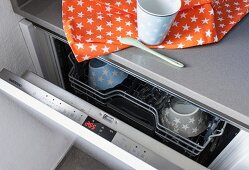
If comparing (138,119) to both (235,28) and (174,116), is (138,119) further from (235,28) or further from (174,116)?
(235,28)

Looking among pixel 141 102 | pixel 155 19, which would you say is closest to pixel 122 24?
pixel 155 19

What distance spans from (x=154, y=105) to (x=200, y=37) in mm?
290

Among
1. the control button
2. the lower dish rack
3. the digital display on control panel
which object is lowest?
the lower dish rack

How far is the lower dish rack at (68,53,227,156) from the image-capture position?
2.78ft

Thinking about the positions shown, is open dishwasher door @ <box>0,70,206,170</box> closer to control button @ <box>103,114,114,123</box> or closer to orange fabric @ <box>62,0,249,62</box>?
control button @ <box>103,114,114,123</box>

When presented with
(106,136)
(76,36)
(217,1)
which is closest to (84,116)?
(106,136)

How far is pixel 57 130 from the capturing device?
2.57 feet

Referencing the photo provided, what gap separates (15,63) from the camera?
0.90m

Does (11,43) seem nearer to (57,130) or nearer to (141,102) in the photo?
(57,130)

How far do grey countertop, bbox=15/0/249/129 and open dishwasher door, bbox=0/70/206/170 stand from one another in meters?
0.14

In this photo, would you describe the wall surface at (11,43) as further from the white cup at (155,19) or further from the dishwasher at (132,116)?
the white cup at (155,19)

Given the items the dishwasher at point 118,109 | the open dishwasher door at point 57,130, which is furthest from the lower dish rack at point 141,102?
the open dishwasher door at point 57,130

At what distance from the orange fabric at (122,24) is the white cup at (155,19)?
1.2 inches

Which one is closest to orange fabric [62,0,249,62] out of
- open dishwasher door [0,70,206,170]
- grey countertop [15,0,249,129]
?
grey countertop [15,0,249,129]
